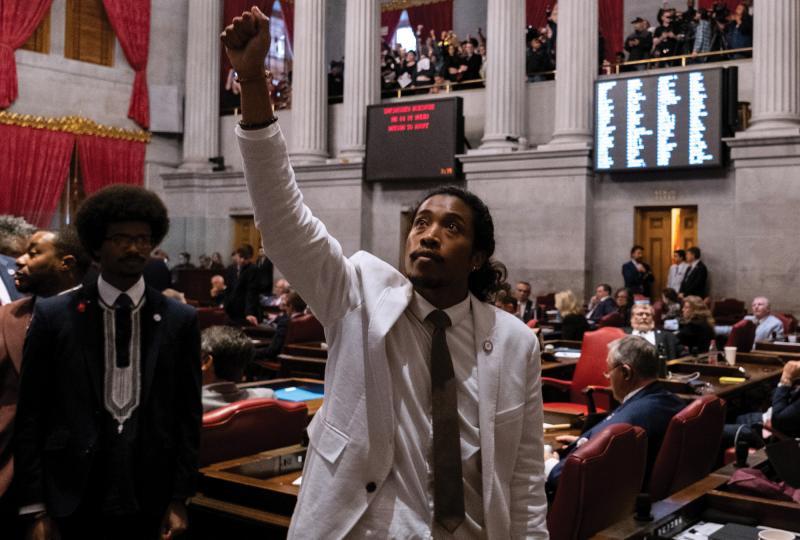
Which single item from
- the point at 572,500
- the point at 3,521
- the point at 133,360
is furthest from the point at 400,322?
the point at 3,521

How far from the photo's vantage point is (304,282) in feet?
5.84

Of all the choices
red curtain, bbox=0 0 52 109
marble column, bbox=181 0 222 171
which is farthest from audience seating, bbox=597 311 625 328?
red curtain, bbox=0 0 52 109

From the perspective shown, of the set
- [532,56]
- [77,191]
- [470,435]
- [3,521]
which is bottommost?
[3,521]

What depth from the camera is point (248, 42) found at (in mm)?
1686

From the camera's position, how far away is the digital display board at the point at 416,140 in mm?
15555

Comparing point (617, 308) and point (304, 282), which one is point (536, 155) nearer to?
point (617, 308)

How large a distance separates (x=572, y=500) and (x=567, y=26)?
13247mm

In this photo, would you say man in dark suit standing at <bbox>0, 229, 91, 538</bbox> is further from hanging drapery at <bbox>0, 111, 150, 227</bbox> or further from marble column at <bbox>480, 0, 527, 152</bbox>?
hanging drapery at <bbox>0, 111, 150, 227</bbox>

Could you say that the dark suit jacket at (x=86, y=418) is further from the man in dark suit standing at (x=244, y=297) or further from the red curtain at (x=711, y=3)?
the red curtain at (x=711, y=3)

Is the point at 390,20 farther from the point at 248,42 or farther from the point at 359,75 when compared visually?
the point at 248,42

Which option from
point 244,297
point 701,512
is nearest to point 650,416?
point 701,512

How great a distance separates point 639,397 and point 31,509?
2.68 m

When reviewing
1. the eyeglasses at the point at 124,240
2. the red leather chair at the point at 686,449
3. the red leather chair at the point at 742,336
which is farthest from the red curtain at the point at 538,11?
the eyeglasses at the point at 124,240

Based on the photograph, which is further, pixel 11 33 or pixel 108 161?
pixel 108 161
